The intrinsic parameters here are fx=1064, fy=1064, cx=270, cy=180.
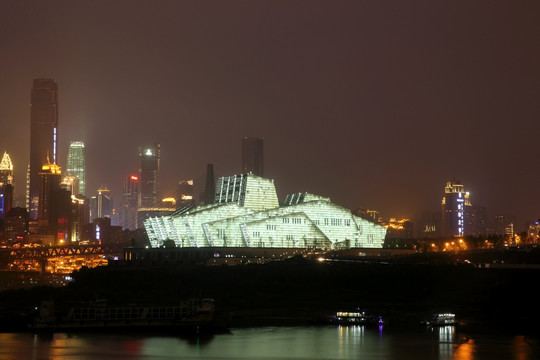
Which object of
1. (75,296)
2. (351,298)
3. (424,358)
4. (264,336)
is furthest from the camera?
(75,296)

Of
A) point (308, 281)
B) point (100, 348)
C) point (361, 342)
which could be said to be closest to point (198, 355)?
point (100, 348)

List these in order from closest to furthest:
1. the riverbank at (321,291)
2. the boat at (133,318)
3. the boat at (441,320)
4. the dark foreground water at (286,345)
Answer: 1. the dark foreground water at (286,345)
2. the boat at (133,318)
3. the boat at (441,320)
4. the riverbank at (321,291)

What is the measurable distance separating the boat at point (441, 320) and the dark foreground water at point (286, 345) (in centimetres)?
222

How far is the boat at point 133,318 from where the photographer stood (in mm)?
120625

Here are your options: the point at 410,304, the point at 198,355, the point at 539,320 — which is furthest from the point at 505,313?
the point at 198,355

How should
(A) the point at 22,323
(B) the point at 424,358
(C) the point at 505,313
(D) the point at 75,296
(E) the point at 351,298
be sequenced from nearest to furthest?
1. (B) the point at 424,358
2. (A) the point at 22,323
3. (C) the point at 505,313
4. (E) the point at 351,298
5. (D) the point at 75,296

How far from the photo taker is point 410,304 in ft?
464

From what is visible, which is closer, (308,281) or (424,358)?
(424,358)

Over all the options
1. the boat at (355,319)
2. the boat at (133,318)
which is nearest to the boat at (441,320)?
the boat at (355,319)

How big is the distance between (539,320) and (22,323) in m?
62.0

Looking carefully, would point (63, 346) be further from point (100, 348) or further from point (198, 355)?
point (198, 355)

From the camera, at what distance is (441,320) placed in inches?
4963

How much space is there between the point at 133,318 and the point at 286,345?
75.1 ft

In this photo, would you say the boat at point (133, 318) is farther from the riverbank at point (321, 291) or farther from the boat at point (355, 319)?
the boat at point (355, 319)
